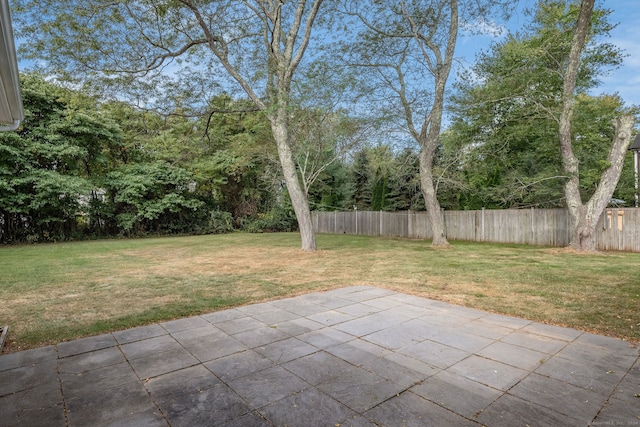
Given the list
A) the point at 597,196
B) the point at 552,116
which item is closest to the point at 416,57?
the point at 552,116

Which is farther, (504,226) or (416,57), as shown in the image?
(504,226)

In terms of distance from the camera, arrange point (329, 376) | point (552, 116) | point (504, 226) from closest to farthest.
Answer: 1. point (329, 376)
2. point (552, 116)
3. point (504, 226)

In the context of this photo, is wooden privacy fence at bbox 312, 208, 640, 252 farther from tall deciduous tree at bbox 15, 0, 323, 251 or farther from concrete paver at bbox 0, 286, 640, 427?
concrete paver at bbox 0, 286, 640, 427

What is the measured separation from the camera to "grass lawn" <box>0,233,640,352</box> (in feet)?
12.0

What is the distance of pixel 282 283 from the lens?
5.50 m

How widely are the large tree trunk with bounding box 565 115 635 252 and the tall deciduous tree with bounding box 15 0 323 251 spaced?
675 cm

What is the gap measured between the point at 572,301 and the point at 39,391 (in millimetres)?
5201

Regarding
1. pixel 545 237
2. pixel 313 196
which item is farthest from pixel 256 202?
pixel 545 237

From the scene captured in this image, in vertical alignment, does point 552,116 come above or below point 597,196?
above

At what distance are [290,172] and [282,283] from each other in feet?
14.7

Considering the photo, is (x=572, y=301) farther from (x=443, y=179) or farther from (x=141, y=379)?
(x=443, y=179)

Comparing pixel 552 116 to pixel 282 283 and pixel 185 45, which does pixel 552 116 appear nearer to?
pixel 282 283

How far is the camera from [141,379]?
91.0 inches

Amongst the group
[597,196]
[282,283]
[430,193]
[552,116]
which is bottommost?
[282,283]
